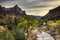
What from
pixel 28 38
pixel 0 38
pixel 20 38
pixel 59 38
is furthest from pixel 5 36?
pixel 59 38

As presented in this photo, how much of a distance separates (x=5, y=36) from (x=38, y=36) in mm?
35584

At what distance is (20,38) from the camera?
101 meters

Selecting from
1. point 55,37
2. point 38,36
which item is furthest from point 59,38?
point 38,36

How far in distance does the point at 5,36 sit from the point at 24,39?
17.7 m

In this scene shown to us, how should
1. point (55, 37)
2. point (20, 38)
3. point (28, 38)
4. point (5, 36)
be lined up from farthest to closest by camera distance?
point (55, 37)
point (28, 38)
point (20, 38)
point (5, 36)

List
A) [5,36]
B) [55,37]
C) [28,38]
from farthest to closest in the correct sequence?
[55,37] < [28,38] < [5,36]

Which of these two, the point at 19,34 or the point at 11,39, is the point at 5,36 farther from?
the point at 19,34

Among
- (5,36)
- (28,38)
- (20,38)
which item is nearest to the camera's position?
(5,36)

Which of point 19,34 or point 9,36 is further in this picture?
point 19,34

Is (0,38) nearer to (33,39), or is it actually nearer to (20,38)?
(20,38)

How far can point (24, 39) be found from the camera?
104 m

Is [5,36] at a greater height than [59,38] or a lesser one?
greater

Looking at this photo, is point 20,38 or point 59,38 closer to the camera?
point 20,38

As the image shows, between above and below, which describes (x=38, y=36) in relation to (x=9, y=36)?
below
